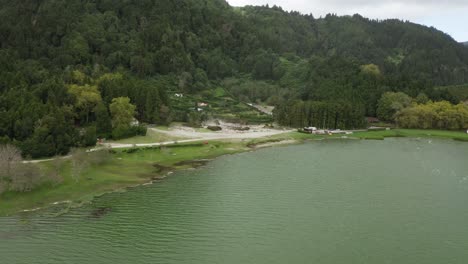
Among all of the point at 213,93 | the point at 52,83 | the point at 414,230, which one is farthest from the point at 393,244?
the point at 213,93

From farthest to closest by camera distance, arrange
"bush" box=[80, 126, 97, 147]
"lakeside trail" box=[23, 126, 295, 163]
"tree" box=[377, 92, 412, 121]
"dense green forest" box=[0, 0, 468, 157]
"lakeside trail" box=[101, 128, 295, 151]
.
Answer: "tree" box=[377, 92, 412, 121]
"lakeside trail" box=[101, 128, 295, 151]
"lakeside trail" box=[23, 126, 295, 163]
"dense green forest" box=[0, 0, 468, 157]
"bush" box=[80, 126, 97, 147]

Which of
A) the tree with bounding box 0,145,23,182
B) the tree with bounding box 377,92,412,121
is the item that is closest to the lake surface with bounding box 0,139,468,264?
the tree with bounding box 0,145,23,182

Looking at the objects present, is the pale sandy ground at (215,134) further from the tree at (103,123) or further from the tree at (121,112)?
the tree at (103,123)

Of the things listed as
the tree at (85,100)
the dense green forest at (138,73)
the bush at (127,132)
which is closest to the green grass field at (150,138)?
the bush at (127,132)

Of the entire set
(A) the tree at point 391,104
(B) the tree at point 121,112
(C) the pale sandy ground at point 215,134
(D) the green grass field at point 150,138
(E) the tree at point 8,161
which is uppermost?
(A) the tree at point 391,104

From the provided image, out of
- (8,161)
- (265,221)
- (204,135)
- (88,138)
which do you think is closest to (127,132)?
(88,138)

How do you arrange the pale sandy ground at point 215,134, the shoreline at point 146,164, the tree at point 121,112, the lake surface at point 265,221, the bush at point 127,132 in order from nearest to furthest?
the lake surface at point 265,221 < the shoreline at point 146,164 < the bush at point 127,132 < the tree at point 121,112 < the pale sandy ground at point 215,134

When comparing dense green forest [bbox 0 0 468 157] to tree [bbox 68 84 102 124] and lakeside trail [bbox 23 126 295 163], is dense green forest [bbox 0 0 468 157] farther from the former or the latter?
lakeside trail [bbox 23 126 295 163]

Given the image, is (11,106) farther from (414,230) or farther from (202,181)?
(414,230)

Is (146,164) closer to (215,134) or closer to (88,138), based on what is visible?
(88,138)
